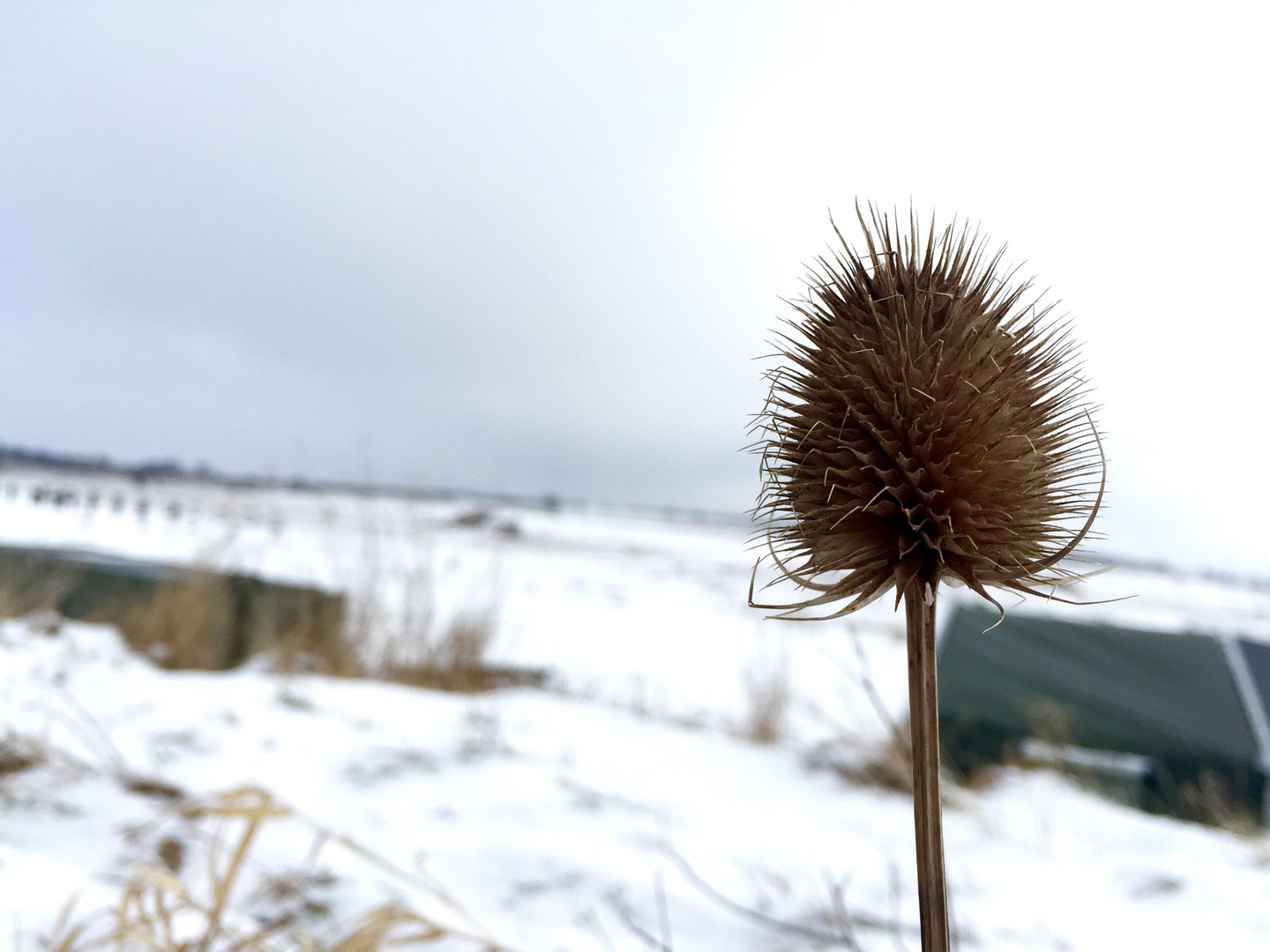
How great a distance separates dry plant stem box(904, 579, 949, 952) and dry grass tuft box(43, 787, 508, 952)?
772 mm

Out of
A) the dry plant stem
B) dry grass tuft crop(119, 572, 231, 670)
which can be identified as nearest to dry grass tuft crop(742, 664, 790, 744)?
dry grass tuft crop(119, 572, 231, 670)

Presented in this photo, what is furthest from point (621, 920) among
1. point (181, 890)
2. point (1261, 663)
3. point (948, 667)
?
point (1261, 663)

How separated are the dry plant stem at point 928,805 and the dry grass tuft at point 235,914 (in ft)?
2.53

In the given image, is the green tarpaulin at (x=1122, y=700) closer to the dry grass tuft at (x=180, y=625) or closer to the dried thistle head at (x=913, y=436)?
the dried thistle head at (x=913, y=436)

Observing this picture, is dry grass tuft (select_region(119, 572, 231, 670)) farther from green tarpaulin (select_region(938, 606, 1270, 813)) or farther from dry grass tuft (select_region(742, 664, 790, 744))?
green tarpaulin (select_region(938, 606, 1270, 813))

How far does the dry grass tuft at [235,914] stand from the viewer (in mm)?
1019

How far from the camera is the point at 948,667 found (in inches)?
225

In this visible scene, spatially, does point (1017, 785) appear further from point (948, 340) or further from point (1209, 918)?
point (948, 340)

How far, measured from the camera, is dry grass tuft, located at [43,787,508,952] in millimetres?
1019

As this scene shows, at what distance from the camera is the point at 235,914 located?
132 centimetres

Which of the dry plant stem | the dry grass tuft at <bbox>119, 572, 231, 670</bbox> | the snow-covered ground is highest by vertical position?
the dry plant stem

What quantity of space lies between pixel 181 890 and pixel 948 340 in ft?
4.02

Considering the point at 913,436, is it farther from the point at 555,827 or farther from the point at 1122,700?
the point at 1122,700

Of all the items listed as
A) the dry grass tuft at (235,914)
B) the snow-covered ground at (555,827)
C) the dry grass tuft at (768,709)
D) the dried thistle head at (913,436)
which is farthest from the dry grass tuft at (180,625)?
the dried thistle head at (913,436)
